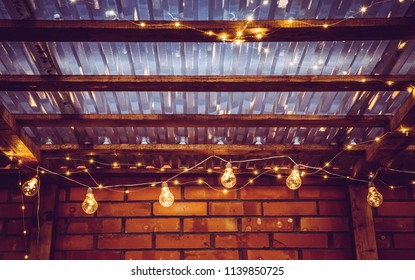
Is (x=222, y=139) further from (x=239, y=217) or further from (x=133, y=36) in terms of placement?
(x=133, y=36)

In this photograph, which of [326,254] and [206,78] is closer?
[206,78]

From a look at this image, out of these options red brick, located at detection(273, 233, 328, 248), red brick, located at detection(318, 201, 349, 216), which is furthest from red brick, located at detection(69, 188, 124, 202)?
red brick, located at detection(318, 201, 349, 216)

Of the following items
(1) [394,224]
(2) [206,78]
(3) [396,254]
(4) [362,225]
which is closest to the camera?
(2) [206,78]

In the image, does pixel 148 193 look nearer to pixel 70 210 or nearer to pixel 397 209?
pixel 70 210

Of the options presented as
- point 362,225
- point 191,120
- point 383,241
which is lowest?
point 383,241

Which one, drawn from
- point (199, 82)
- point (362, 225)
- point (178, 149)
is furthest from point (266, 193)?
point (199, 82)

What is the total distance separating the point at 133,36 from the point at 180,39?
230 mm

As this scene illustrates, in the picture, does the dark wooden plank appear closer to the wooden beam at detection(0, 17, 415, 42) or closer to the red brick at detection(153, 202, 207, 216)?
the red brick at detection(153, 202, 207, 216)

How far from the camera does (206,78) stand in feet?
7.37

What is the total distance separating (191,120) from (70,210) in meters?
1.80

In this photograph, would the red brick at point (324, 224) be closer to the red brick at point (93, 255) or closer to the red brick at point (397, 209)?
the red brick at point (397, 209)
